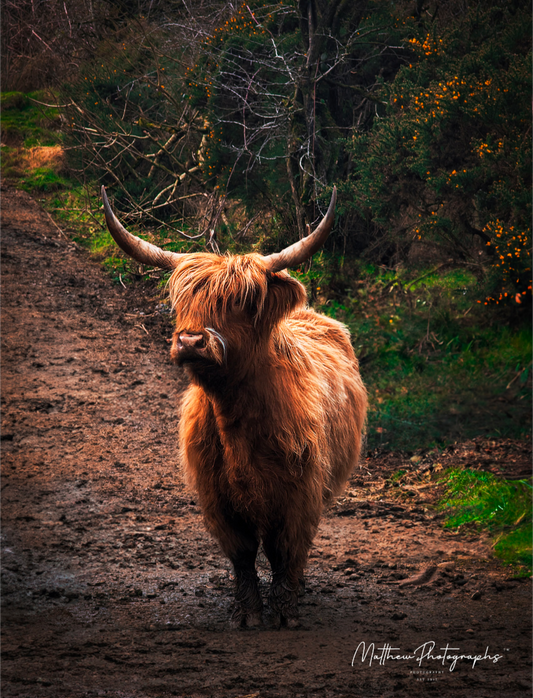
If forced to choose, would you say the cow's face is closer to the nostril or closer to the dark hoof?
the nostril

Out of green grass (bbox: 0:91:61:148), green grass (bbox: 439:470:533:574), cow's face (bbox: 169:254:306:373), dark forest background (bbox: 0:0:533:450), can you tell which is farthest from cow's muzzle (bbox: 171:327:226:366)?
green grass (bbox: 0:91:61:148)

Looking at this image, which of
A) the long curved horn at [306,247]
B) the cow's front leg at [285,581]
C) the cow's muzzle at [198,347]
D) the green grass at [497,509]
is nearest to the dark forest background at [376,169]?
the green grass at [497,509]

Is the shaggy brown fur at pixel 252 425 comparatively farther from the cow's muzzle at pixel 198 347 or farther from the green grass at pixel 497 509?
the green grass at pixel 497 509

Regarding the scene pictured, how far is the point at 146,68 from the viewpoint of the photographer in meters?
11.3

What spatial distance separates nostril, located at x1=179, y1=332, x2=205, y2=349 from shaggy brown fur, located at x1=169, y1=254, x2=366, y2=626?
10 centimetres

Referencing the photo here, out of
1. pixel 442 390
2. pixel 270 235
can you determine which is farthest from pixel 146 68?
pixel 442 390

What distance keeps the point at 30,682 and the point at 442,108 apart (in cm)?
616

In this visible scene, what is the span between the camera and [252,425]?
3352 millimetres

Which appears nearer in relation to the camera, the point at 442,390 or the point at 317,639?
the point at 317,639

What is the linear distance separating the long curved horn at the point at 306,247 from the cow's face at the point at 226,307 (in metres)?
0.05

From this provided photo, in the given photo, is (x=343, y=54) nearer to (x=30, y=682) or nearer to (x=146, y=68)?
(x=146, y=68)

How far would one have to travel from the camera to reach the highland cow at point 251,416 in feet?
10.4

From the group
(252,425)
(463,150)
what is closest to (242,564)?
(252,425)

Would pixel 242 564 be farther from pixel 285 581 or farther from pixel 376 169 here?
pixel 376 169
